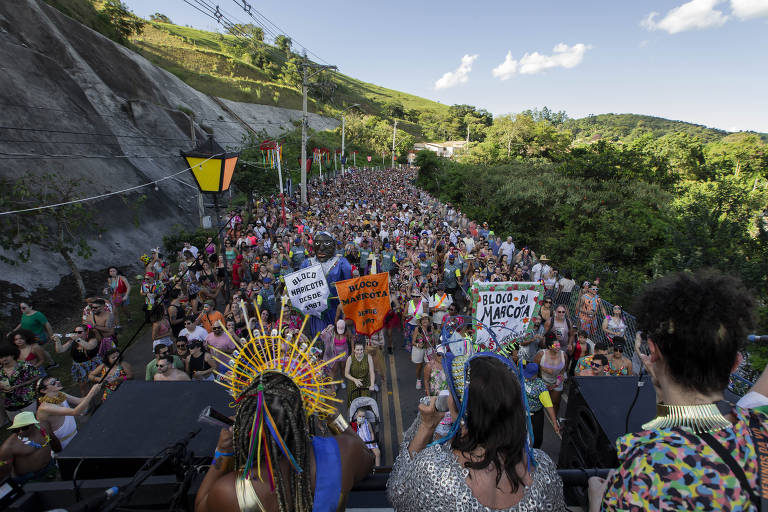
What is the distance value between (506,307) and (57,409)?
582 centimetres

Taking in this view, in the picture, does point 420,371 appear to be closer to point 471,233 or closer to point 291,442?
point 291,442

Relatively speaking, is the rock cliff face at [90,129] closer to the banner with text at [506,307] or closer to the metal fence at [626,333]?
the banner with text at [506,307]

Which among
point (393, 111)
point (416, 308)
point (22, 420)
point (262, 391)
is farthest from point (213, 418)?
point (393, 111)

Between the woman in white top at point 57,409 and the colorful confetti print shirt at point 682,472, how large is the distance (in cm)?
543

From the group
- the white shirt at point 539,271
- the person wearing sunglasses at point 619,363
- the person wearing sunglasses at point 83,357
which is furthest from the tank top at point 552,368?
the person wearing sunglasses at point 83,357

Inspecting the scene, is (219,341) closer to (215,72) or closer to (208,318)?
(208,318)

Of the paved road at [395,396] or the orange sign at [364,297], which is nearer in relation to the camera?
the paved road at [395,396]

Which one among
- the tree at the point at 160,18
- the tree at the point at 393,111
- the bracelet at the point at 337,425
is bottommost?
the bracelet at the point at 337,425

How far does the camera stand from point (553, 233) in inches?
801

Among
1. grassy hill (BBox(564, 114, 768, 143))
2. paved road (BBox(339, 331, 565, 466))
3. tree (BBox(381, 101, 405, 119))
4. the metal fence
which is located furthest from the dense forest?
grassy hill (BBox(564, 114, 768, 143))

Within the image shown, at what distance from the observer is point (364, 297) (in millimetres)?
6008

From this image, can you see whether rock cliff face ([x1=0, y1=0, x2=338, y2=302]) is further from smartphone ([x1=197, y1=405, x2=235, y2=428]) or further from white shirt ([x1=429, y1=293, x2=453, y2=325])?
smartphone ([x1=197, y1=405, x2=235, y2=428])

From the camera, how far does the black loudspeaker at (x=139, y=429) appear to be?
7.65 ft

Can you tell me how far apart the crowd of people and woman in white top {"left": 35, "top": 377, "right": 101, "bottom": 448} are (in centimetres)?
2
